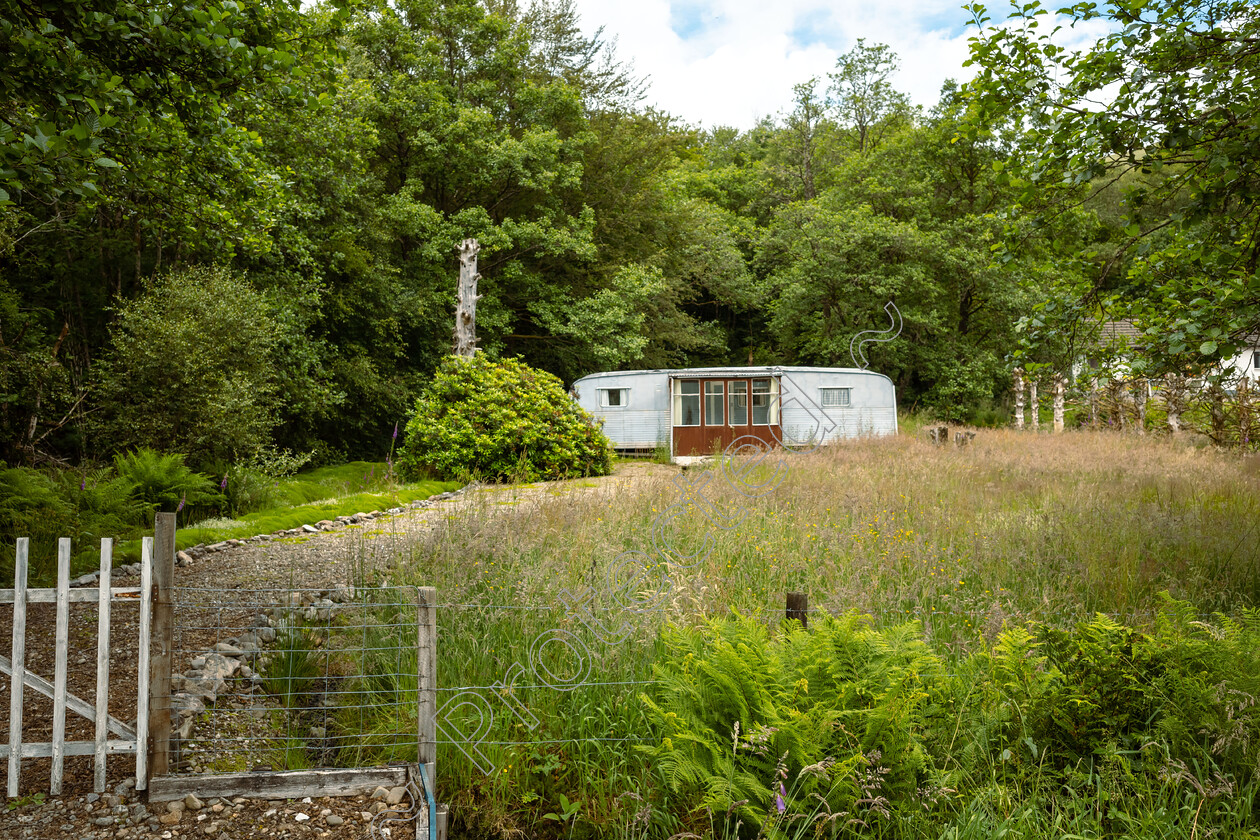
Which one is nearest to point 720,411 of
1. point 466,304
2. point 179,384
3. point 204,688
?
point 466,304

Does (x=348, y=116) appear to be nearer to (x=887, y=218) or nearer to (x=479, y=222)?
(x=479, y=222)

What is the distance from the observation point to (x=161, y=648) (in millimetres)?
3023

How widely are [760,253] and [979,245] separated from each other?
22.5ft

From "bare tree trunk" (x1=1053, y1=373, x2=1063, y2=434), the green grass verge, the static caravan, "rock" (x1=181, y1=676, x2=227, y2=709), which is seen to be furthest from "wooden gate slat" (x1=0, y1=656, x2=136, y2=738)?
"bare tree trunk" (x1=1053, y1=373, x2=1063, y2=434)

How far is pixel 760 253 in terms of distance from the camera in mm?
26359

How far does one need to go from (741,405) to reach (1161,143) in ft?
40.4

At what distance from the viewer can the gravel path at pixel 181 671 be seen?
2.88m

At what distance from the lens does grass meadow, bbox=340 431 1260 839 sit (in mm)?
2791

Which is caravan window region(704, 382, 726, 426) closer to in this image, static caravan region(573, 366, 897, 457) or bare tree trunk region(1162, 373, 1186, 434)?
static caravan region(573, 366, 897, 457)

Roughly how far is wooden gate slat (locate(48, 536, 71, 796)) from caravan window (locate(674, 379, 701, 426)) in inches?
577

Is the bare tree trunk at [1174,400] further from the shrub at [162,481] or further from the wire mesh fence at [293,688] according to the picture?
the shrub at [162,481]

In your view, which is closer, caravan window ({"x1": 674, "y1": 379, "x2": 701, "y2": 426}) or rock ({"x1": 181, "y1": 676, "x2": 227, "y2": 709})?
rock ({"x1": 181, "y1": 676, "x2": 227, "y2": 709})

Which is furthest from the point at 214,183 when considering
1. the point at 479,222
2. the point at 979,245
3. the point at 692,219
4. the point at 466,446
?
the point at 979,245

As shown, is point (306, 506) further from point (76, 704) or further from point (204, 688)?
point (76, 704)
